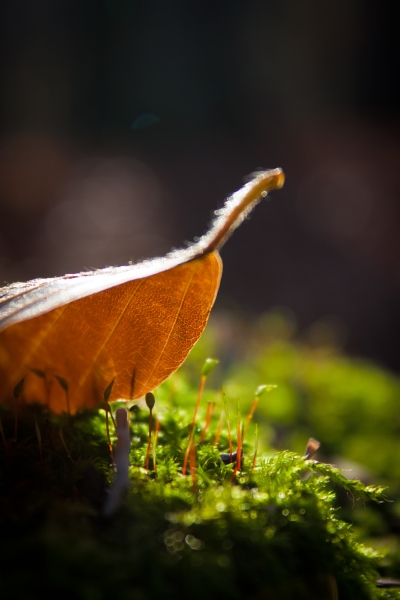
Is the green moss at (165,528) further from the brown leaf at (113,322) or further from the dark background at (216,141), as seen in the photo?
the dark background at (216,141)

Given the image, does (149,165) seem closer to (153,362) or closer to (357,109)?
(357,109)

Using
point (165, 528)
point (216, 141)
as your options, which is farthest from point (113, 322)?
point (216, 141)

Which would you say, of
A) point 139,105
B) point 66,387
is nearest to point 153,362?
point 66,387

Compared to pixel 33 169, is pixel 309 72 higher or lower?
higher

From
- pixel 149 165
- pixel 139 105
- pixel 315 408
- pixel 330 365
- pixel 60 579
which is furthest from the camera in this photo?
pixel 139 105

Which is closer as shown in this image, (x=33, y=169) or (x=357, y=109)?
(x=33, y=169)

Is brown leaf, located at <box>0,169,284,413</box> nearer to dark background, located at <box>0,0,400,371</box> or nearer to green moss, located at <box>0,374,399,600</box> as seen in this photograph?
green moss, located at <box>0,374,399,600</box>

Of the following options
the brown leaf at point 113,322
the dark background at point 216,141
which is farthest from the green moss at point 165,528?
the dark background at point 216,141

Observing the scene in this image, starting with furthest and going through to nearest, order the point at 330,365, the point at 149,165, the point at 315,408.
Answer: the point at 149,165, the point at 330,365, the point at 315,408

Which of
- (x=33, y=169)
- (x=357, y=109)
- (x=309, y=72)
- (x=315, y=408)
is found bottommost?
(x=315, y=408)
